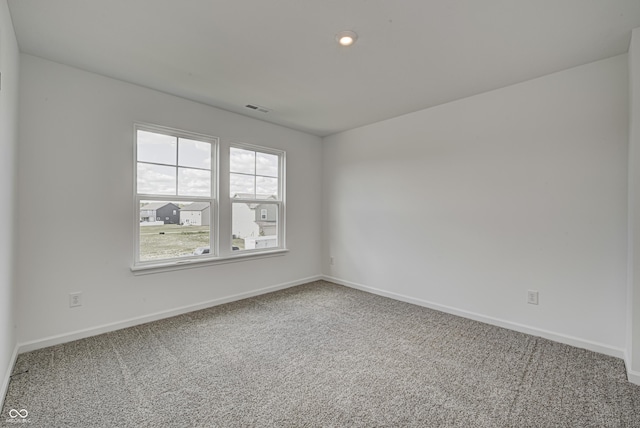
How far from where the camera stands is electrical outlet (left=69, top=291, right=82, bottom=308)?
262 cm

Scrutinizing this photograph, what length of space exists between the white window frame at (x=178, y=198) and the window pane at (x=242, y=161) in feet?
0.87

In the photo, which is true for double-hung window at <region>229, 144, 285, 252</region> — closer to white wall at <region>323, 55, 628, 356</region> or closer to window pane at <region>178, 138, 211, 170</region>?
window pane at <region>178, 138, 211, 170</region>

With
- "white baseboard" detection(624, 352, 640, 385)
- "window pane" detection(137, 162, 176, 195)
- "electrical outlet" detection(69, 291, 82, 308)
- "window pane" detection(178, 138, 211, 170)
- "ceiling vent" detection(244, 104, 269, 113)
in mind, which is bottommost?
"white baseboard" detection(624, 352, 640, 385)

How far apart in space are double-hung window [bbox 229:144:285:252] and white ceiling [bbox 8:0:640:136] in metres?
1.03

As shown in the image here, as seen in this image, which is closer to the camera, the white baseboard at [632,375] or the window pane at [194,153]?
the white baseboard at [632,375]

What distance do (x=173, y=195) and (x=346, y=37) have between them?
96.2 inches

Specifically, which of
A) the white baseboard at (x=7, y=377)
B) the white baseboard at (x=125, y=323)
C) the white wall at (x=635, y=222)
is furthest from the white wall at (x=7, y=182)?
the white wall at (x=635, y=222)

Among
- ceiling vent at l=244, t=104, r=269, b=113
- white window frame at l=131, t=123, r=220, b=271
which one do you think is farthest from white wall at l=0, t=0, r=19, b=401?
ceiling vent at l=244, t=104, r=269, b=113

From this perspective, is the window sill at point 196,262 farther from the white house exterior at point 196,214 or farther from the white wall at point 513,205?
the white wall at point 513,205

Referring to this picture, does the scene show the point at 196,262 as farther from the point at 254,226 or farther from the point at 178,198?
the point at 254,226

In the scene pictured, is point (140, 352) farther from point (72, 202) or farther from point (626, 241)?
point (626, 241)

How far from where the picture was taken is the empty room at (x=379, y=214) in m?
1.86

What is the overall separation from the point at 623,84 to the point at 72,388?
4.72 metres

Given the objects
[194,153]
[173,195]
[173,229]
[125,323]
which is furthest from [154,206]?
[125,323]
